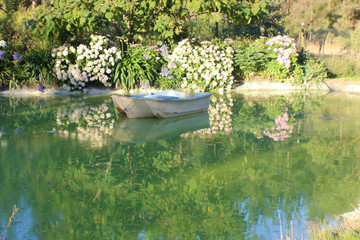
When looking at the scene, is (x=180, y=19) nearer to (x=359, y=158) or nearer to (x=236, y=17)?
(x=236, y=17)

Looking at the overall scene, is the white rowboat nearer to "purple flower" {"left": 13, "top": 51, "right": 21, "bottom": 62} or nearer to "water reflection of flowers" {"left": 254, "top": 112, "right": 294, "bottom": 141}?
"water reflection of flowers" {"left": 254, "top": 112, "right": 294, "bottom": 141}

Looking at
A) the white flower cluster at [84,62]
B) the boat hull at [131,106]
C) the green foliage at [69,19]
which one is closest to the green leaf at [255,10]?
the white flower cluster at [84,62]

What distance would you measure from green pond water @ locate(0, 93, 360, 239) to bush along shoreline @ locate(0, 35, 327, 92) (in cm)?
338

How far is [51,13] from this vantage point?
1317cm

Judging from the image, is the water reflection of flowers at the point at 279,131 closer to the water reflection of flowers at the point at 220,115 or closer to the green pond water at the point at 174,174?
the green pond water at the point at 174,174

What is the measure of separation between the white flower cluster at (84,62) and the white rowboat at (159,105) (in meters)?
3.65

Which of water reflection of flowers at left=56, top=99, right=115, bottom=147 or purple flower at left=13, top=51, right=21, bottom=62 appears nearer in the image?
water reflection of flowers at left=56, top=99, right=115, bottom=147

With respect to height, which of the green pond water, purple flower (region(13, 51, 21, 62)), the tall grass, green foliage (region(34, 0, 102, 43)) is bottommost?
the green pond water

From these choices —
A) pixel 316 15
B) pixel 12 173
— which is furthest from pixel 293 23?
pixel 12 173

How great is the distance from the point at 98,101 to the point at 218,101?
11.4 ft

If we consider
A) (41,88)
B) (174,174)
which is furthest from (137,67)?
(174,174)

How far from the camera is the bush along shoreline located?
1342 centimetres

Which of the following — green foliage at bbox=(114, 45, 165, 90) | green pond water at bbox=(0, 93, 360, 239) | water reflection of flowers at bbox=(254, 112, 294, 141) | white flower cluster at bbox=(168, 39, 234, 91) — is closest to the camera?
green pond water at bbox=(0, 93, 360, 239)

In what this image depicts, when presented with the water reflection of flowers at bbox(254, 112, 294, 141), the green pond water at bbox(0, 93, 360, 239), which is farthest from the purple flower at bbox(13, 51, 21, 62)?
the water reflection of flowers at bbox(254, 112, 294, 141)
